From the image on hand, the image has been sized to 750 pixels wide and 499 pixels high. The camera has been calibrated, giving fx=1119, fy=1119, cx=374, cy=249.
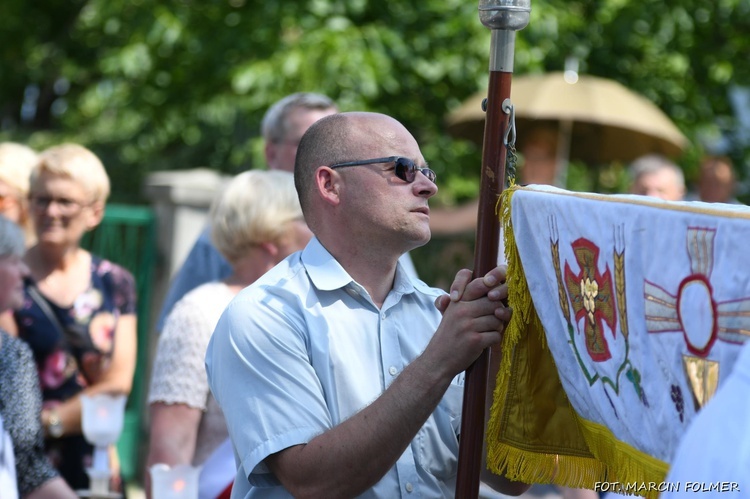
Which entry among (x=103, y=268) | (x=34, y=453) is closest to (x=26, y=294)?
(x=103, y=268)

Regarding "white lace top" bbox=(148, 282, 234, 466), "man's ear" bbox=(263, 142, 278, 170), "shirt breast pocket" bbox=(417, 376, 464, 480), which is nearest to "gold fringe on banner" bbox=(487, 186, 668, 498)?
"shirt breast pocket" bbox=(417, 376, 464, 480)

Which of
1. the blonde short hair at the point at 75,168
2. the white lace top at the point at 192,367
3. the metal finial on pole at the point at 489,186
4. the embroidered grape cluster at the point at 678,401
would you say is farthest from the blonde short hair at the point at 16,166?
the embroidered grape cluster at the point at 678,401

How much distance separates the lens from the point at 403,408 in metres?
2.42

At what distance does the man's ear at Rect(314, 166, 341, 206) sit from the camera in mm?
2824

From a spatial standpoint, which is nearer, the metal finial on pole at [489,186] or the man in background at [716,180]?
the metal finial on pole at [489,186]

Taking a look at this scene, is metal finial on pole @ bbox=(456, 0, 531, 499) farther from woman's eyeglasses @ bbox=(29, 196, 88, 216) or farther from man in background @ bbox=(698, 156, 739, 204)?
man in background @ bbox=(698, 156, 739, 204)

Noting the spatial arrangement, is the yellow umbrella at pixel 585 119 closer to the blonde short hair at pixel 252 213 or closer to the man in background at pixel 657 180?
the man in background at pixel 657 180

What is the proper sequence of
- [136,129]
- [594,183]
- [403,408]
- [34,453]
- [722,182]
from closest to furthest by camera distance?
[403,408] → [34,453] → [722,182] → [594,183] → [136,129]

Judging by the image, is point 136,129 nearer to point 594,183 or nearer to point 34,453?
point 594,183

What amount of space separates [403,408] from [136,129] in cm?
903

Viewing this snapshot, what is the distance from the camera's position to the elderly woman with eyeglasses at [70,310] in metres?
4.55

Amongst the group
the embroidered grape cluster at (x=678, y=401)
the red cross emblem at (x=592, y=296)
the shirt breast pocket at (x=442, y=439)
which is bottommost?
the shirt breast pocket at (x=442, y=439)

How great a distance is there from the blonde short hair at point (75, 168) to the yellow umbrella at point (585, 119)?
10.8 ft

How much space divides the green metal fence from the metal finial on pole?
5450 millimetres
